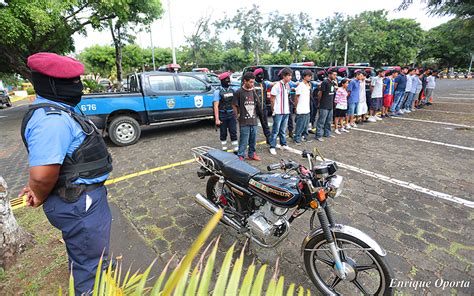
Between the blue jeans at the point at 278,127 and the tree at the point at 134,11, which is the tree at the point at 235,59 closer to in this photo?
the tree at the point at 134,11

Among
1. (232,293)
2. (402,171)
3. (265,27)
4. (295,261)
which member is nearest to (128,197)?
(295,261)

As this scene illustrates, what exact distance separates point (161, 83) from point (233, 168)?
4.75m

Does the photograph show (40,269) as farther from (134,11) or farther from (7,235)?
(134,11)

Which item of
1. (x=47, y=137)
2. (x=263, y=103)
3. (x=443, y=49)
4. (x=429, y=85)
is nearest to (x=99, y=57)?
(x=263, y=103)

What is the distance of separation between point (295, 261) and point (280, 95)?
3560mm

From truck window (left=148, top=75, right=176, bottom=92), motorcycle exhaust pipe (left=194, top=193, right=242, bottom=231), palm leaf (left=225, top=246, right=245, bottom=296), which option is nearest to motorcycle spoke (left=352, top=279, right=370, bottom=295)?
motorcycle exhaust pipe (left=194, top=193, right=242, bottom=231)

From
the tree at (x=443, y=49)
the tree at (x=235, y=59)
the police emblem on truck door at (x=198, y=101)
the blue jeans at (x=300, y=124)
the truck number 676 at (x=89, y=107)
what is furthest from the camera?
the tree at (x=235, y=59)

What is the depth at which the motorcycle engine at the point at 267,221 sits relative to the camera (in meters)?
2.18

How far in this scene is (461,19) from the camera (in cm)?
1159

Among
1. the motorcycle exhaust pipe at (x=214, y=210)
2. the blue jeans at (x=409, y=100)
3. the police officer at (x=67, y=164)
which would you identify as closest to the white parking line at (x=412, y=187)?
the motorcycle exhaust pipe at (x=214, y=210)

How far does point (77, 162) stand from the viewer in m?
1.61

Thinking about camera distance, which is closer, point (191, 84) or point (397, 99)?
point (191, 84)

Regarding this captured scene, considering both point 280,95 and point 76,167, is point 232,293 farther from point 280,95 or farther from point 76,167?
point 280,95

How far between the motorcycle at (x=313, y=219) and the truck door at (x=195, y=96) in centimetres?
445
